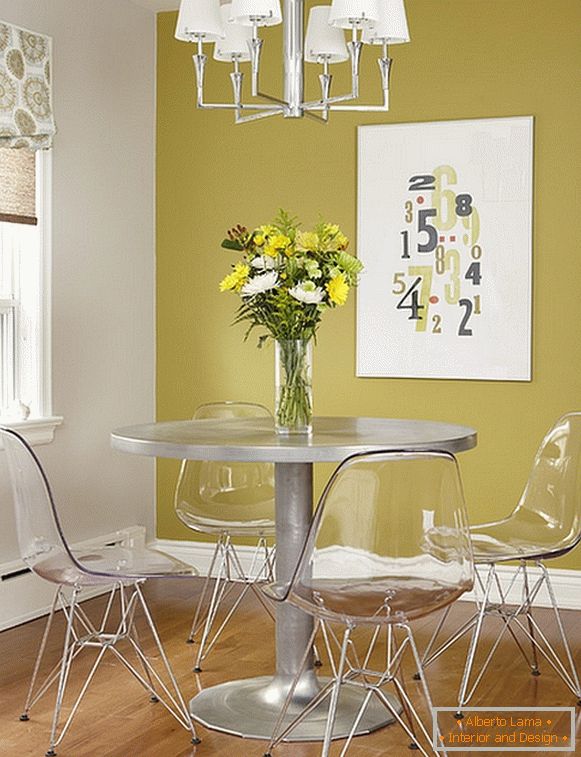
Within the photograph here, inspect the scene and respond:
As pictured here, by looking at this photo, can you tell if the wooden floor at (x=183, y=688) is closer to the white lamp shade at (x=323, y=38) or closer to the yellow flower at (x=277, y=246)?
the yellow flower at (x=277, y=246)

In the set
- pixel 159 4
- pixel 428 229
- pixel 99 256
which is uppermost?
pixel 159 4

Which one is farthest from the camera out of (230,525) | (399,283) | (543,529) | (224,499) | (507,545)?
(399,283)

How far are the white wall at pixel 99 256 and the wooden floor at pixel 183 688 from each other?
2.07 feet

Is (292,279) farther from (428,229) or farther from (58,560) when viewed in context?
(428,229)

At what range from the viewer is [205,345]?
592cm

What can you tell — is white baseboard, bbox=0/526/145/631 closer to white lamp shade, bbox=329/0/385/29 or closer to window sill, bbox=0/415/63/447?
window sill, bbox=0/415/63/447

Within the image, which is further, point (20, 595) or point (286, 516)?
point (20, 595)

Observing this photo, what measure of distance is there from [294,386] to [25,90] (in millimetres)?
1864

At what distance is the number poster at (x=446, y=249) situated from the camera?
5281mm

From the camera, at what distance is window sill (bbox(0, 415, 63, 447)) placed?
4938mm

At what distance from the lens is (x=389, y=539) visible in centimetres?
303

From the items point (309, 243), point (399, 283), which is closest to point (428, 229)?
point (399, 283)

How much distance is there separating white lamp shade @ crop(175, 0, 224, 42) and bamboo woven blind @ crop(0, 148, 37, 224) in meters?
1.45

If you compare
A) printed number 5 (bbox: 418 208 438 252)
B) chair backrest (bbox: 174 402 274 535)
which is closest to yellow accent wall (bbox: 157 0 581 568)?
printed number 5 (bbox: 418 208 438 252)
